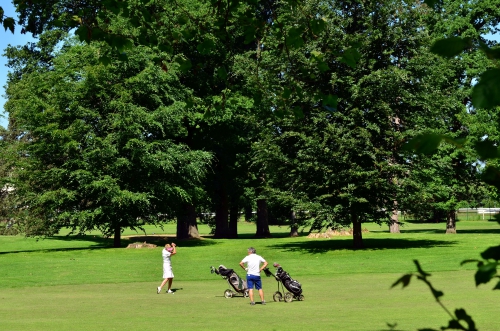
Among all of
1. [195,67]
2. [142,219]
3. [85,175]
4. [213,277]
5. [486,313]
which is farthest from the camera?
[142,219]

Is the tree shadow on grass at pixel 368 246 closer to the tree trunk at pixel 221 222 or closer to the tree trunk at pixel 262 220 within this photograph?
the tree trunk at pixel 221 222

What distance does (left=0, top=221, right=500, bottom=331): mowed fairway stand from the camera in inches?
621

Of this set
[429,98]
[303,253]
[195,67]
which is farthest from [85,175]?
[195,67]

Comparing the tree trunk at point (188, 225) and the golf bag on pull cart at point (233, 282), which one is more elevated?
the tree trunk at point (188, 225)

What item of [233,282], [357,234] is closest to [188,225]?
[357,234]

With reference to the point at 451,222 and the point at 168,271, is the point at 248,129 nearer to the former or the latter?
the point at 451,222

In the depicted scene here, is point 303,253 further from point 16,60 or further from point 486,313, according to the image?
point 16,60

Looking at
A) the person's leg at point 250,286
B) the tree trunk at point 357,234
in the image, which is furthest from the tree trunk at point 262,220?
the person's leg at point 250,286

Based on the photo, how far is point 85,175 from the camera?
4512 cm

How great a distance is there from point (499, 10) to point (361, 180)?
2584 cm

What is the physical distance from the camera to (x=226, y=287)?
2573 cm

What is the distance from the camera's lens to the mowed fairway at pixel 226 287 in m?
15.8

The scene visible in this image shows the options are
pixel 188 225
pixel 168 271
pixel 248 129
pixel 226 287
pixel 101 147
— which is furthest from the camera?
pixel 188 225

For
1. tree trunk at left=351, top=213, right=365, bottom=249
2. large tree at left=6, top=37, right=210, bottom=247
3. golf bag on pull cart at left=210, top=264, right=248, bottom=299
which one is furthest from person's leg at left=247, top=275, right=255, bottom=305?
large tree at left=6, top=37, right=210, bottom=247
